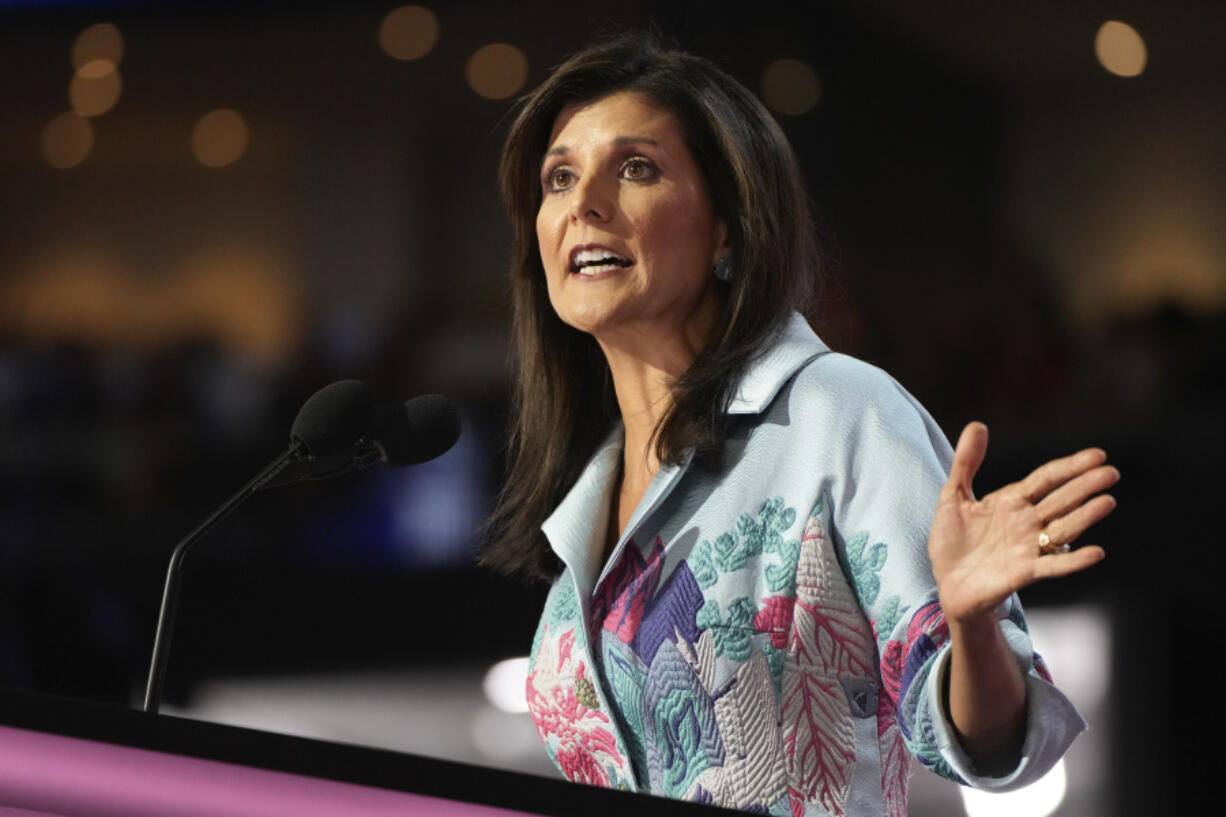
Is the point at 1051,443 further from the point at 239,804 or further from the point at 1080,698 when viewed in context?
the point at 239,804

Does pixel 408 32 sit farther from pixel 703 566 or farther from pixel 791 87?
pixel 703 566

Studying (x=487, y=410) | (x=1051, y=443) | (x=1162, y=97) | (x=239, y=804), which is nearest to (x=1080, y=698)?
(x=1051, y=443)

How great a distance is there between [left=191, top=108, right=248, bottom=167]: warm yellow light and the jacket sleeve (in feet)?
10.1

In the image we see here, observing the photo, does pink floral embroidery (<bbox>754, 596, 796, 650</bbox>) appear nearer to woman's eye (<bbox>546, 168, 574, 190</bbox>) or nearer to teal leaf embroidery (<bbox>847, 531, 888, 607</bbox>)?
teal leaf embroidery (<bbox>847, 531, 888, 607</bbox>)

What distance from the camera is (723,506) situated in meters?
1.23

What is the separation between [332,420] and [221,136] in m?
3.05

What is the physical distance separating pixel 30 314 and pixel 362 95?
1261mm

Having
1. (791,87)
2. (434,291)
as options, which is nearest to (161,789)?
(791,87)

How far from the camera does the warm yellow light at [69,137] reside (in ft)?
13.4

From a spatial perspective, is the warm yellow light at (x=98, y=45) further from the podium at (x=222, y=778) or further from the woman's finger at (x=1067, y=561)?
the woman's finger at (x=1067, y=561)

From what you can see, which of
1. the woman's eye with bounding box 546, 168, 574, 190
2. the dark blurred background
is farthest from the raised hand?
the dark blurred background

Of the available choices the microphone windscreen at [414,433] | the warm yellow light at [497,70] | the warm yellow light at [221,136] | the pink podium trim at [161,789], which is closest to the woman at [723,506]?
the microphone windscreen at [414,433]

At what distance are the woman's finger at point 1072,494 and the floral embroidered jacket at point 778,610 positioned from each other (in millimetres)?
196

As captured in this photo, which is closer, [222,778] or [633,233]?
[222,778]
